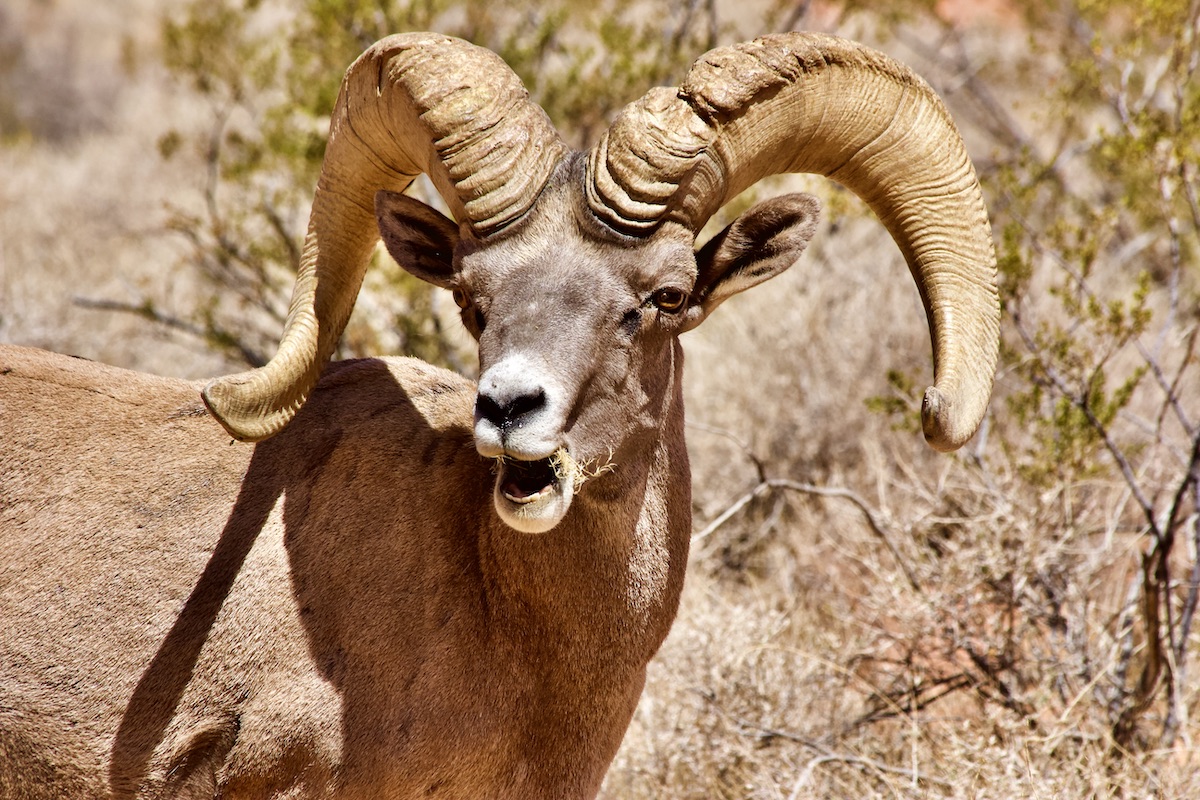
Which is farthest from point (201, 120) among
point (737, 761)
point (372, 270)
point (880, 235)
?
point (737, 761)

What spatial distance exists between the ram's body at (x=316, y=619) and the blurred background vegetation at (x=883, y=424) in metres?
1.70

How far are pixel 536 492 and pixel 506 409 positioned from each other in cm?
33

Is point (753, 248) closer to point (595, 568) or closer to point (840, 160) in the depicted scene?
point (840, 160)

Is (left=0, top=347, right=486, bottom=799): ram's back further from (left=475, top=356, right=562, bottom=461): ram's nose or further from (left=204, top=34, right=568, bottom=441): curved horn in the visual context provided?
(left=475, top=356, right=562, bottom=461): ram's nose

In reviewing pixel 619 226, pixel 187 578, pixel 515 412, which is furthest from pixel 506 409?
pixel 187 578

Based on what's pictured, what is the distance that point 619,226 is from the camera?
3.70 m

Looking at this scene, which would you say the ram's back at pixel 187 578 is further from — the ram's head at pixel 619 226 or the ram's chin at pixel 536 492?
the ram's chin at pixel 536 492

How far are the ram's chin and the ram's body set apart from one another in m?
0.46

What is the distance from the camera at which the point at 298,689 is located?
3.90m

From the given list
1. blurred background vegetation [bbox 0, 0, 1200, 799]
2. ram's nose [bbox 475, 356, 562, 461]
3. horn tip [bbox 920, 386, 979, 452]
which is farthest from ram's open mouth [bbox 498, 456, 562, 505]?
blurred background vegetation [bbox 0, 0, 1200, 799]

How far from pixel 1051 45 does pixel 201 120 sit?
1390 centimetres

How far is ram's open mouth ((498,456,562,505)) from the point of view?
347 centimetres

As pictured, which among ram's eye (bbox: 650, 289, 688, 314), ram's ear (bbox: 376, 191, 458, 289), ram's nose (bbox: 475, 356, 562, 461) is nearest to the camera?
ram's nose (bbox: 475, 356, 562, 461)

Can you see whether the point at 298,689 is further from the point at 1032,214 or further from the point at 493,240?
the point at 1032,214
